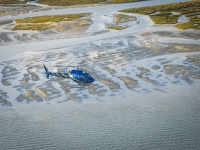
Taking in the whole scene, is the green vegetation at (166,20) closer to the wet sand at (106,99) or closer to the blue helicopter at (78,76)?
the wet sand at (106,99)

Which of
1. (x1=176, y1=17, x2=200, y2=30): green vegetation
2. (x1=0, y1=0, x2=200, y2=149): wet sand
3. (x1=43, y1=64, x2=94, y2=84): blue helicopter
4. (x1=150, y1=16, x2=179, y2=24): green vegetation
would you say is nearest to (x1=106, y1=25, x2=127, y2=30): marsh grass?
(x1=150, y1=16, x2=179, y2=24): green vegetation

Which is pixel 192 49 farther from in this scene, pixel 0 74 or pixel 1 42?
pixel 1 42

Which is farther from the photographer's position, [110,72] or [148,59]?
[148,59]

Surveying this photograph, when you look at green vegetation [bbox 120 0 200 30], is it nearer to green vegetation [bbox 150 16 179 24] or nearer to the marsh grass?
green vegetation [bbox 150 16 179 24]

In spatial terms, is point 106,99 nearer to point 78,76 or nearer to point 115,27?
point 78,76

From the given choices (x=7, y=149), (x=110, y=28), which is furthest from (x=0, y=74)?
(x=110, y=28)

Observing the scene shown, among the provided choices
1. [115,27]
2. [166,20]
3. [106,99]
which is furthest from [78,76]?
[166,20]

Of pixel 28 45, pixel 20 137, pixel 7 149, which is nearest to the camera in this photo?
pixel 7 149

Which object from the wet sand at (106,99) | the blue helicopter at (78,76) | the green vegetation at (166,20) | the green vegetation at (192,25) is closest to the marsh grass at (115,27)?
the green vegetation at (166,20)
